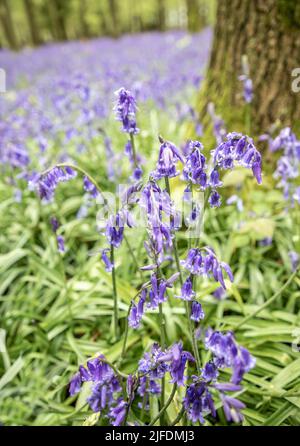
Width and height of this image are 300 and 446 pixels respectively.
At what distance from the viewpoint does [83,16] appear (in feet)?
101

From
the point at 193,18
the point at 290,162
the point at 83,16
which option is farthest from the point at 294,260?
the point at 83,16

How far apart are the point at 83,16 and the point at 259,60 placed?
1218 inches

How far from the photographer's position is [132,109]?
187cm

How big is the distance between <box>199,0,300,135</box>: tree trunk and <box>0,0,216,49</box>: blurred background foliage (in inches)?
595

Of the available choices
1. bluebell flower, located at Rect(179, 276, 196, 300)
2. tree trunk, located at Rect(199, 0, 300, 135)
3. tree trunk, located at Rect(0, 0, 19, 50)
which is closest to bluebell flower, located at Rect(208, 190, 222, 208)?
bluebell flower, located at Rect(179, 276, 196, 300)

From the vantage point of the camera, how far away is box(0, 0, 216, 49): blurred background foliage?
21.7 m

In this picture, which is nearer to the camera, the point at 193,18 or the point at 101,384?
the point at 101,384

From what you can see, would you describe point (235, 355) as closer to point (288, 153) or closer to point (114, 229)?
point (114, 229)

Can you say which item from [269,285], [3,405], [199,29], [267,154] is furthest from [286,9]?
[199,29]

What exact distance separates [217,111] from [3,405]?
2951 millimetres

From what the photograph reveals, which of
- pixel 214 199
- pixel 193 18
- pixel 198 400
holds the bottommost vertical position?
pixel 193 18

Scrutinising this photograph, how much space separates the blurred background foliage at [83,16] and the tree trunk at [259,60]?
49.6ft

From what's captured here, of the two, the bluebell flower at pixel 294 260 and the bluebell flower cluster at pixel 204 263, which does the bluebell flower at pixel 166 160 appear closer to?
the bluebell flower cluster at pixel 204 263
